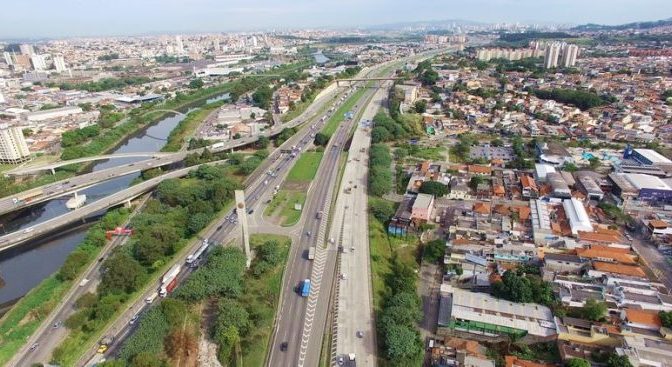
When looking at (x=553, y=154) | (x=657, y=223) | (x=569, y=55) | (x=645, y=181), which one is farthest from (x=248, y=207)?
(x=569, y=55)

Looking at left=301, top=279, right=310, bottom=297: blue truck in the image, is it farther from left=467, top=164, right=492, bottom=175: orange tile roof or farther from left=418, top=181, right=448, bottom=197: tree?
left=467, top=164, right=492, bottom=175: orange tile roof

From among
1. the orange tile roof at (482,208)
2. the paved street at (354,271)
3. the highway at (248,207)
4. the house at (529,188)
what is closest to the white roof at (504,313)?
the paved street at (354,271)

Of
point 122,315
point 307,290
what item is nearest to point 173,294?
point 122,315

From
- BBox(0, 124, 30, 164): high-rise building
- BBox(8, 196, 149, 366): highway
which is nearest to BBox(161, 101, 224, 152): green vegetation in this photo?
BBox(0, 124, 30, 164): high-rise building

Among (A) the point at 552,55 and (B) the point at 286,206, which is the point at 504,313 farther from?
(A) the point at 552,55

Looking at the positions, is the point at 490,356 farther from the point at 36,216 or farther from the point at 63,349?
the point at 36,216
